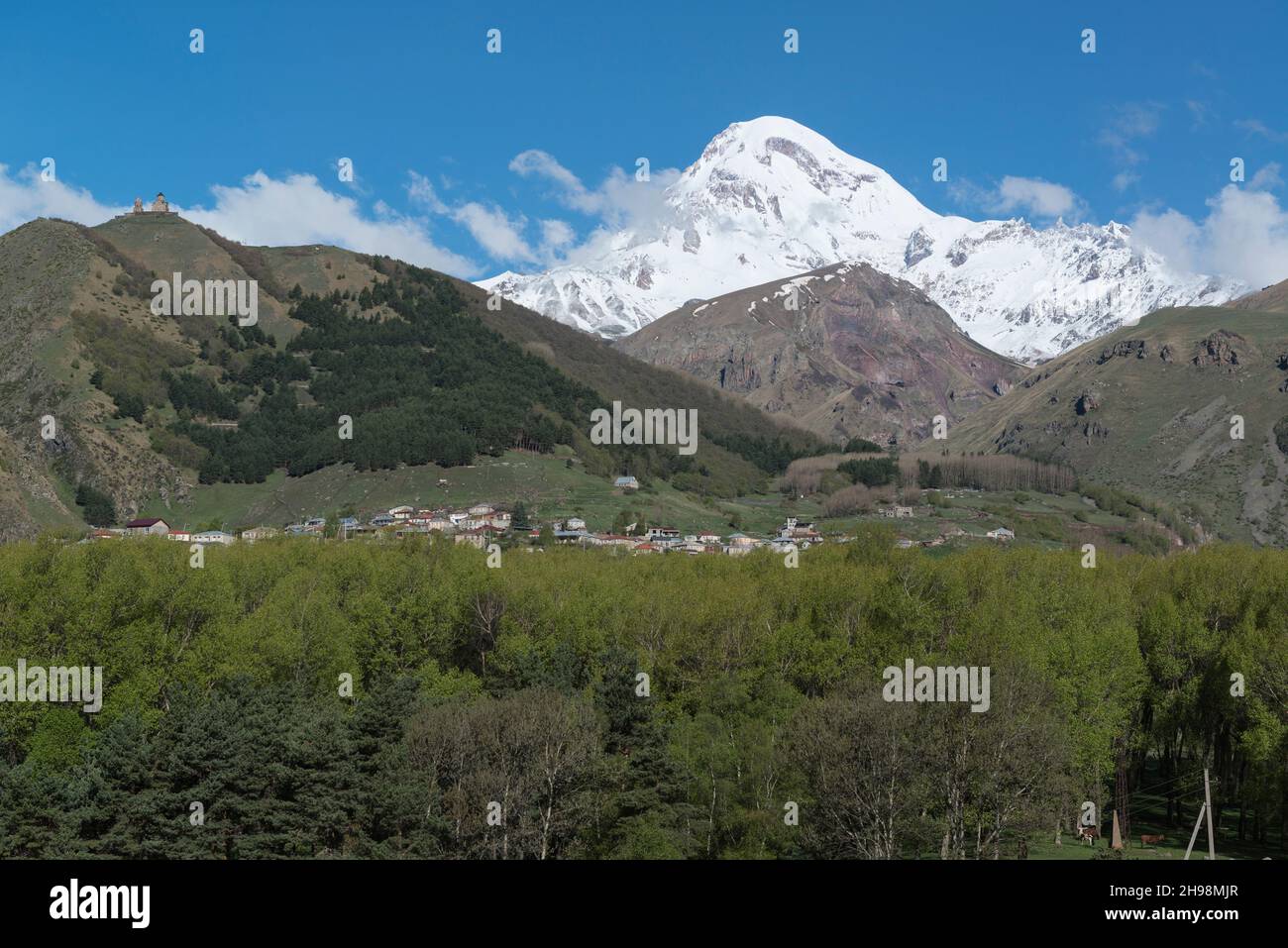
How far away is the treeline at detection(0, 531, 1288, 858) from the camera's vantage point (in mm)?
42438

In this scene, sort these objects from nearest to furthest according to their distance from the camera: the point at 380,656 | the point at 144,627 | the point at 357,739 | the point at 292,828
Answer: the point at 292,828 < the point at 357,739 < the point at 144,627 < the point at 380,656

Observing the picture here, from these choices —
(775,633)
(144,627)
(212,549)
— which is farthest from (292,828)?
(212,549)

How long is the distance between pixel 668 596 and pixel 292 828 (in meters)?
39.7

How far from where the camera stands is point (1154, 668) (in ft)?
238

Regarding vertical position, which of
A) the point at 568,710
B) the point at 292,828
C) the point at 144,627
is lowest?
the point at 292,828

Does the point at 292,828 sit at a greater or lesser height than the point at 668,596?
lesser

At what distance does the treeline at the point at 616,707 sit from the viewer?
4244 centimetres

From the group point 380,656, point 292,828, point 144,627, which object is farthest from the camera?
point 380,656

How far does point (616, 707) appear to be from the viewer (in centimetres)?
5484
